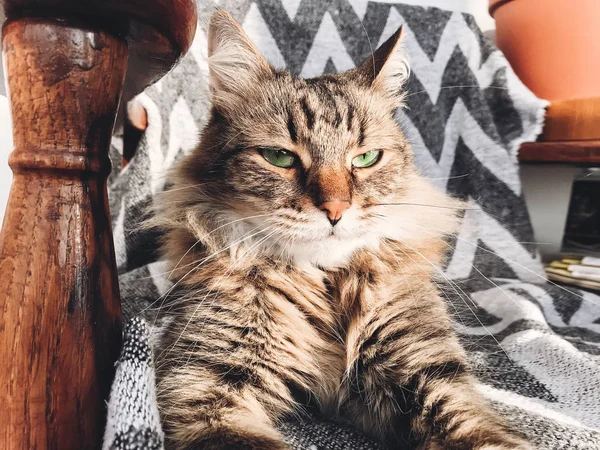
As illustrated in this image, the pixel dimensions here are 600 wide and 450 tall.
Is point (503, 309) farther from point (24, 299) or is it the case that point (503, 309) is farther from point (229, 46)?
point (24, 299)

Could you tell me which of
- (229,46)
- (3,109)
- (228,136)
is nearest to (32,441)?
(228,136)

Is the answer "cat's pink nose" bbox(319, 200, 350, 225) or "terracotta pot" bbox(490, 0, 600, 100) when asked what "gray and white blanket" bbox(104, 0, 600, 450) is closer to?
"terracotta pot" bbox(490, 0, 600, 100)

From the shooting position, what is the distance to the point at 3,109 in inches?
47.9

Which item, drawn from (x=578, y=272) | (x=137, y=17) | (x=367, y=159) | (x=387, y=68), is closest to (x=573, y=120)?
(x=578, y=272)

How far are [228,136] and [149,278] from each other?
53 cm

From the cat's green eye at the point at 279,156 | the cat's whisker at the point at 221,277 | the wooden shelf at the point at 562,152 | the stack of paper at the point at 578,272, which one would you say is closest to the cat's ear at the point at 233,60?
the cat's green eye at the point at 279,156

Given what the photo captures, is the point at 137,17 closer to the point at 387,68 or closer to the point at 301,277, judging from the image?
the point at 301,277

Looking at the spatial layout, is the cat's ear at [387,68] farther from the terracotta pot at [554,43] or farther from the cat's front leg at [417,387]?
the terracotta pot at [554,43]

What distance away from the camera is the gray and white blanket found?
3.07 ft

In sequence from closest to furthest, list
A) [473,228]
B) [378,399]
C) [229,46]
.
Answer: [378,399] → [229,46] → [473,228]

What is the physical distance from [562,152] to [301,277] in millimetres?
1058

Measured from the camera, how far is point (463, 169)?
1.65 m

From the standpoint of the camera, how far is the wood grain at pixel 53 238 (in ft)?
1.56

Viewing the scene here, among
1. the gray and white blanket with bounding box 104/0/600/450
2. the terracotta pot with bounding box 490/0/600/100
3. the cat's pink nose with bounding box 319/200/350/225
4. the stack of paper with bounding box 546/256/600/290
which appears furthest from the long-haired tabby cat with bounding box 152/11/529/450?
the terracotta pot with bounding box 490/0/600/100
